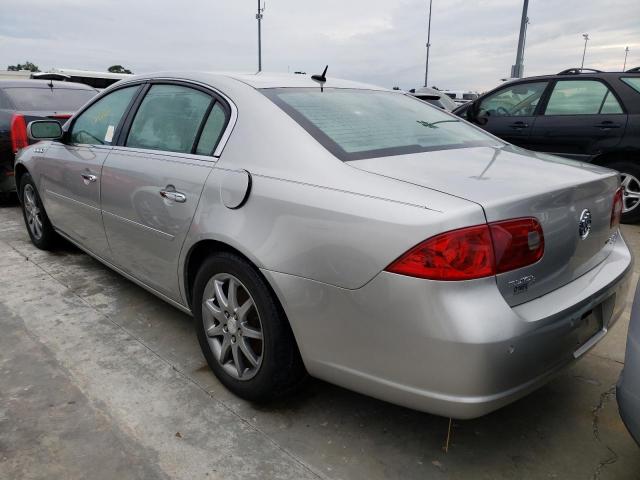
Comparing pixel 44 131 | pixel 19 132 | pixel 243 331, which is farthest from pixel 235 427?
pixel 19 132

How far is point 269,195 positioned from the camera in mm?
2086

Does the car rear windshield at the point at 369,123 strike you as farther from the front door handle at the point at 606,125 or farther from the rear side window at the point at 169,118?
the front door handle at the point at 606,125

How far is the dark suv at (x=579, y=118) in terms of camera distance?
5324 millimetres

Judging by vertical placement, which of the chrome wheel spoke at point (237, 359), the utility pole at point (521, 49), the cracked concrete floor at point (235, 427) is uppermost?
the utility pole at point (521, 49)

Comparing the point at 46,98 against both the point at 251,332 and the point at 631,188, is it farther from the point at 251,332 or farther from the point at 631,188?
the point at 631,188

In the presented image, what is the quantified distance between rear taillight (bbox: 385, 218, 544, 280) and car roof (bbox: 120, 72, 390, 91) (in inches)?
51.0

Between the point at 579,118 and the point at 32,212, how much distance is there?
18.1 feet

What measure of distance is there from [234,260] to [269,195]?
1.10ft

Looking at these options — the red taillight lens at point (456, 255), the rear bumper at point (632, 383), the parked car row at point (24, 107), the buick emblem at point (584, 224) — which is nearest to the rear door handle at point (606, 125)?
the buick emblem at point (584, 224)

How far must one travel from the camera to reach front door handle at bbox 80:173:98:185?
3.28 meters

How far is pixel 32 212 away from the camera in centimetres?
463

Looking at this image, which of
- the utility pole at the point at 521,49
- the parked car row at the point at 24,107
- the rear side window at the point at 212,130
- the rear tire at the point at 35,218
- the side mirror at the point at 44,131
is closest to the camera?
the rear side window at the point at 212,130

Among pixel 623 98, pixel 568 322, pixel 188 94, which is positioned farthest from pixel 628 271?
pixel 623 98

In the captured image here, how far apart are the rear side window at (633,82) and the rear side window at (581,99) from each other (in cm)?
19
